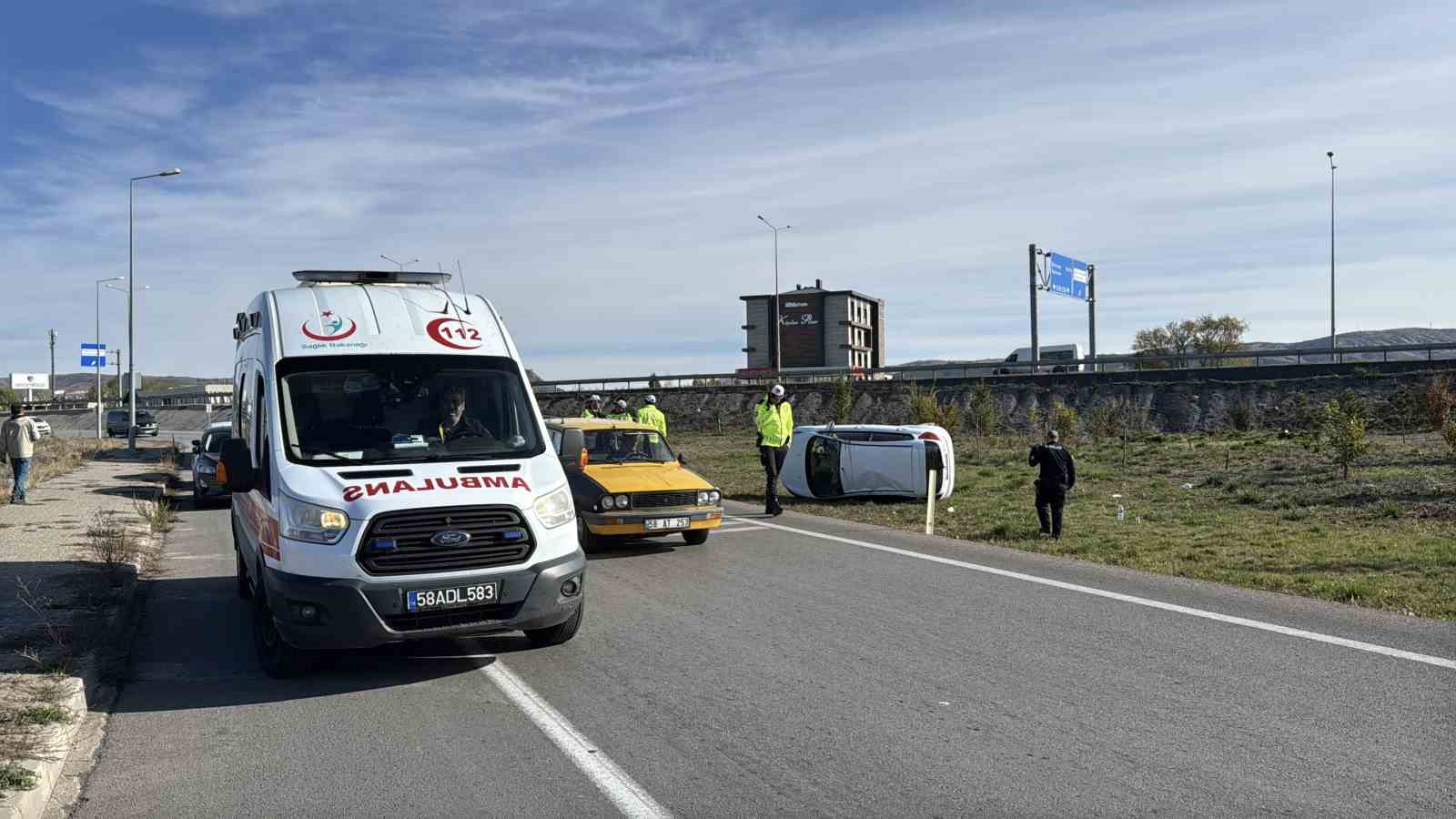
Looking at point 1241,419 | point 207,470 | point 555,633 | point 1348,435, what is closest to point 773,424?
point 555,633

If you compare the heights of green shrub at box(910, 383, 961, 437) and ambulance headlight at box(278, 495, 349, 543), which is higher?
green shrub at box(910, 383, 961, 437)

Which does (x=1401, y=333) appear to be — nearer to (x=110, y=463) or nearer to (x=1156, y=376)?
(x=1156, y=376)

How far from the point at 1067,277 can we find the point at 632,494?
3339cm

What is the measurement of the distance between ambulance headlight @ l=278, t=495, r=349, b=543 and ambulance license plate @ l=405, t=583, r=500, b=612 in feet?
1.86

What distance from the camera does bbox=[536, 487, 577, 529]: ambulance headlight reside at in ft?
23.0

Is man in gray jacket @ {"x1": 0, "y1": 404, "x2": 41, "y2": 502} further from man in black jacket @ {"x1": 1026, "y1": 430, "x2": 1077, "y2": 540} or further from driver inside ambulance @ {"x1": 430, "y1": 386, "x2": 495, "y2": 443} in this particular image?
man in black jacket @ {"x1": 1026, "y1": 430, "x2": 1077, "y2": 540}

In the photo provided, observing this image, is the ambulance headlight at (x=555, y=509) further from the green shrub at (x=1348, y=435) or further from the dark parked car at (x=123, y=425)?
the dark parked car at (x=123, y=425)

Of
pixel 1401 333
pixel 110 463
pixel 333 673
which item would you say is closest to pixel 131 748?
pixel 333 673

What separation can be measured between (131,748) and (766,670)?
3588mm

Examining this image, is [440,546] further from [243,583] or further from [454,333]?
[243,583]

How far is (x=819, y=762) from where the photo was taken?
521 centimetres

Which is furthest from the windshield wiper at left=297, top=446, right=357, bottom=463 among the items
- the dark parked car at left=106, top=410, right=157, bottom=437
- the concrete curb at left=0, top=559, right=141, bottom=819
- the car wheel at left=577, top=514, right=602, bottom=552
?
the dark parked car at left=106, top=410, right=157, bottom=437

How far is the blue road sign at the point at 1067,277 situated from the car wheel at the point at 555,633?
3549 centimetres

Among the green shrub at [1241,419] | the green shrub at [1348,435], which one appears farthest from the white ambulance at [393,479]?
the green shrub at [1241,419]
